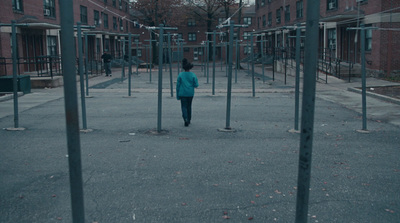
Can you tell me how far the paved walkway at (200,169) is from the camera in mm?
5039

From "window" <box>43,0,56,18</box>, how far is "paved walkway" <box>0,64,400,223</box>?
1914 centimetres

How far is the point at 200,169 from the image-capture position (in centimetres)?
674

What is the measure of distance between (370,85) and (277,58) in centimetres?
1855

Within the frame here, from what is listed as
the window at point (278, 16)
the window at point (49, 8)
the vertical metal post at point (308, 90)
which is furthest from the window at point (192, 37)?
the vertical metal post at point (308, 90)

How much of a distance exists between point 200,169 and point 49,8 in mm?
27411

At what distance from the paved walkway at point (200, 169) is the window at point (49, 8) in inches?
753

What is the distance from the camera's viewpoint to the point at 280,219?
4.78 meters

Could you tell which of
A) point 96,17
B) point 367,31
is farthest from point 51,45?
point 367,31

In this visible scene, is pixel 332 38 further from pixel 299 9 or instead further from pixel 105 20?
pixel 105 20

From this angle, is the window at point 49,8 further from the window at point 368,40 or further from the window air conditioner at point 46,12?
the window at point 368,40

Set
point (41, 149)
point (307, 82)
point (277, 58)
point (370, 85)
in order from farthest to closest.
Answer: point (277, 58), point (370, 85), point (41, 149), point (307, 82)

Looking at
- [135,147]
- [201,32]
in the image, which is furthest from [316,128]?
[201,32]

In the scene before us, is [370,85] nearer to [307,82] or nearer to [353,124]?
[353,124]

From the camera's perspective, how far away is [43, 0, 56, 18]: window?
97.2 ft
